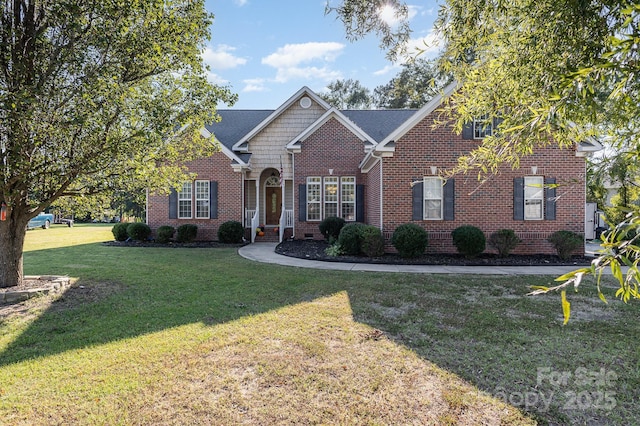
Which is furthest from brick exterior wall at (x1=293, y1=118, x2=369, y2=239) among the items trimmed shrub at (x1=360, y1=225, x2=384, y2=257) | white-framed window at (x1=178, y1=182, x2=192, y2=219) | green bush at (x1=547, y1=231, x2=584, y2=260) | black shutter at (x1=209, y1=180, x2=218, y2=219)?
green bush at (x1=547, y1=231, x2=584, y2=260)

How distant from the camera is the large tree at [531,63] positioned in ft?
7.86

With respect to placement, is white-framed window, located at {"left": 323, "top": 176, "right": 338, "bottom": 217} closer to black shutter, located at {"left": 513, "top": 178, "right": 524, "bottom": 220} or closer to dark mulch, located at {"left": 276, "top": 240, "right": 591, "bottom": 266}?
dark mulch, located at {"left": 276, "top": 240, "right": 591, "bottom": 266}

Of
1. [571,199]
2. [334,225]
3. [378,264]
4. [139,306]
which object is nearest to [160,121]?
[139,306]

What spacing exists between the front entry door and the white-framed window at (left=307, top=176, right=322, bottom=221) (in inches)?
110

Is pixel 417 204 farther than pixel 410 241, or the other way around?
pixel 417 204

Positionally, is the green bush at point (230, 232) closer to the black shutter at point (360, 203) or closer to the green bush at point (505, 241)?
the black shutter at point (360, 203)

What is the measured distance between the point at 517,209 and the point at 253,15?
388 inches

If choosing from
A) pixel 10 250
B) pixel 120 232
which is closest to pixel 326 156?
pixel 120 232

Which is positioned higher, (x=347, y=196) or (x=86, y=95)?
(x=86, y=95)

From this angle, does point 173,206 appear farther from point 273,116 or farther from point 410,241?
point 410,241

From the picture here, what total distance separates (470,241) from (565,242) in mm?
2970

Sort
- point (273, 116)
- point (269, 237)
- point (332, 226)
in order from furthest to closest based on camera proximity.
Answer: point (273, 116) → point (269, 237) → point (332, 226)

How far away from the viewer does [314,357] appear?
3.75m

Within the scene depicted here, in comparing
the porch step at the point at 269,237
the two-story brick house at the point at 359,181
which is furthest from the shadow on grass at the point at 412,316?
the porch step at the point at 269,237
